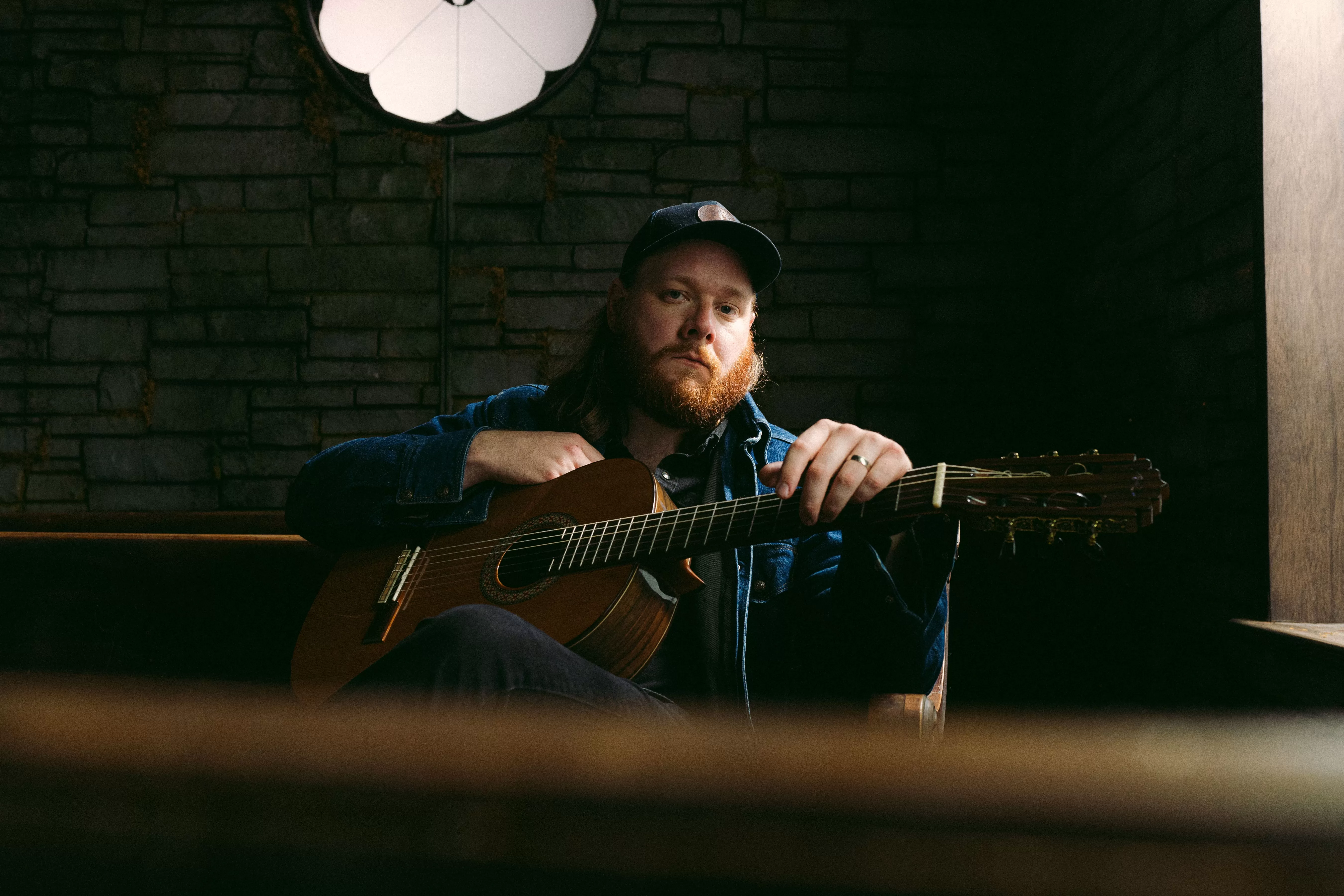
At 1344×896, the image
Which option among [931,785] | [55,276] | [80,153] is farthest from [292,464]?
[931,785]

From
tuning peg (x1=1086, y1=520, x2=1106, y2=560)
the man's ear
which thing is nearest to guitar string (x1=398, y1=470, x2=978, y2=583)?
tuning peg (x1=1086, y1=520, x2=1106, y2=560)

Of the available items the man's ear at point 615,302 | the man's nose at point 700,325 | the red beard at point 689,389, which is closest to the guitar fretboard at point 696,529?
the red beard at point 689,389

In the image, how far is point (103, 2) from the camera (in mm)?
2840

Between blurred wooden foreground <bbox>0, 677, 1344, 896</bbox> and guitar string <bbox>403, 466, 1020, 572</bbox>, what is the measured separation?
37.1 inches

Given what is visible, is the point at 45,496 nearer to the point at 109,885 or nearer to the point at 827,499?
the point at 827,499

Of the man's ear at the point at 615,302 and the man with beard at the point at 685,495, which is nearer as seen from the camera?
the man with beard at the point at 685,495

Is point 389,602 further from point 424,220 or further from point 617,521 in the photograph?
point 424,220

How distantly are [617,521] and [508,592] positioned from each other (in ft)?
0.78

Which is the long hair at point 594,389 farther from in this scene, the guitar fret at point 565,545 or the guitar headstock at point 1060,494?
the guitar headstock at point 1060,494

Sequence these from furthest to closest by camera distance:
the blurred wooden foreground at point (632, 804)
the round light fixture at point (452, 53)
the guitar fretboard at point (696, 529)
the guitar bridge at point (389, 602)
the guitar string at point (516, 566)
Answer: the round light fixture at point (452, 53) → the guitar bridge at point (389, 602) → the guitar string at point (516, 566) → the guitar fretboard at point (696, 529) → the blurred wooden foreground at point (632, 804)

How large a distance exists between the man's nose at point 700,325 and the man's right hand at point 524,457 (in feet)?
1.24

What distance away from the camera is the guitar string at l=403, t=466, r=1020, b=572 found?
3.80 ft

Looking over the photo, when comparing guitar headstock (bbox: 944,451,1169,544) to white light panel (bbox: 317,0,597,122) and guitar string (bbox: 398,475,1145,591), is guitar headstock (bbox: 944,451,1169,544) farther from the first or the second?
white light panel (bbox: 317,0,597,122)

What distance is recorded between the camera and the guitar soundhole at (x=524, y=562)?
1.41m
